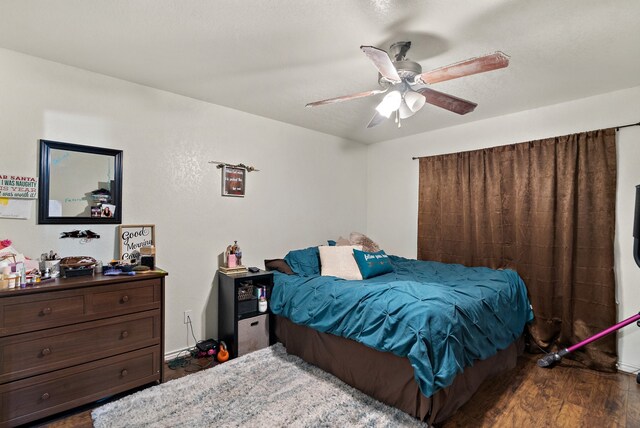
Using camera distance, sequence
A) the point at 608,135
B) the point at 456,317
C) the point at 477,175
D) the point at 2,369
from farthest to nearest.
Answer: the point at 477,175
the point at 608,135
the point at 456,317
the point at 2,369

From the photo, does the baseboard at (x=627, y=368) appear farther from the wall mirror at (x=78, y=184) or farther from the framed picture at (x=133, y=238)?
the wall mirror at (x=78, y=184)

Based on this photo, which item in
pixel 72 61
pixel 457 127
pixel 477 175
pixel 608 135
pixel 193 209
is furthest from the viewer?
pixel 457 127

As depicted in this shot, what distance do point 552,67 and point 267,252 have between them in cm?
304

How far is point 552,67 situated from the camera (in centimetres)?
230

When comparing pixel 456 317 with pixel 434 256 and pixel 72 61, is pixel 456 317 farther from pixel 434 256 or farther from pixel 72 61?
pixel 72 61

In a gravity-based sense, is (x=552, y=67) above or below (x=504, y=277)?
above

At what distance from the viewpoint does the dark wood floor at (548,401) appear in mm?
1985

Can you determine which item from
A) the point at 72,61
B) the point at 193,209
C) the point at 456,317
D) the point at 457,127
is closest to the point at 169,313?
the point at 193,209

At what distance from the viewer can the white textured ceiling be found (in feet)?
5.51

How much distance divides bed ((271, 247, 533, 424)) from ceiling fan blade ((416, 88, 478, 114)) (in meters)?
1.34

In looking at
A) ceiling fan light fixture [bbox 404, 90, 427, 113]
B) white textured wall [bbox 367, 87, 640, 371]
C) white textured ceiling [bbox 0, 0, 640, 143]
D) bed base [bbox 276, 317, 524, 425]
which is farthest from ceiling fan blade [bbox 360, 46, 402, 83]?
bed base [bbox 276, 317, 524, 425]

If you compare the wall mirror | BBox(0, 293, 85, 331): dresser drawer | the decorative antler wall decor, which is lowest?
BBox(0, 293, 85, 331): dresser drawer

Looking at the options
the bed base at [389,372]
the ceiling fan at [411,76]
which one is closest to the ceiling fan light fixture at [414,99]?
the ceiling fan at [411,76]

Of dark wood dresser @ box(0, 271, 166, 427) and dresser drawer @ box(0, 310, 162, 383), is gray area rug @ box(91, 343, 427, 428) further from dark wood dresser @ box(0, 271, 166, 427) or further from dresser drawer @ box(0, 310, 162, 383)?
dresser drawer @ box(0, 310, 162, 383)
